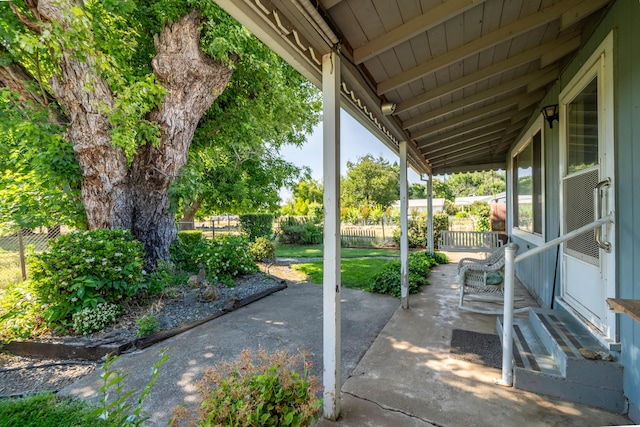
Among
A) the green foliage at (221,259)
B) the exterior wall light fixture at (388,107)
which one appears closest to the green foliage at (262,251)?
the green foliage at (221,259)

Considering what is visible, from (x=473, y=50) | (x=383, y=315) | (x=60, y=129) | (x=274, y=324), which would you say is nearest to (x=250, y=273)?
(x=274, y=324)

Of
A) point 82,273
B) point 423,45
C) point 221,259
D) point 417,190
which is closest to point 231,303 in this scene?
point 221,259

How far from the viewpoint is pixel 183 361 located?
2.84m

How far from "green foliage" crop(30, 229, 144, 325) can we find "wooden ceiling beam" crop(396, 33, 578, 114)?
13.1 feet

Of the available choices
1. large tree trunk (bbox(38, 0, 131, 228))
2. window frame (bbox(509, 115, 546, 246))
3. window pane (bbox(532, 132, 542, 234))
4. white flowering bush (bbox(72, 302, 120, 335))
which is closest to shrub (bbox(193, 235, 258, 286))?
large tree trunk (bbox(38, 0, 131, 228))

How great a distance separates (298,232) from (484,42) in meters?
11.3

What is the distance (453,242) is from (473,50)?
5.58 meters

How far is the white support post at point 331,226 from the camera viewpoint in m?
1.93

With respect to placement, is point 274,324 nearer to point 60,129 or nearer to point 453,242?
point 60,129

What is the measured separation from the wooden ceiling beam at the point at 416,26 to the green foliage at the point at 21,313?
4326 millimetres

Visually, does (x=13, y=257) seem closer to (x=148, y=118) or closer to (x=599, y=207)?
(x=148, y=118)

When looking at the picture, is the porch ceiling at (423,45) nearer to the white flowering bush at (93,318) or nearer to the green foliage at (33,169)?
the white flowering bush at (93,318)

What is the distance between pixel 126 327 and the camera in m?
3.46

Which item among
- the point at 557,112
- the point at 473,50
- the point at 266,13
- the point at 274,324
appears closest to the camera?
the point at 266,13
